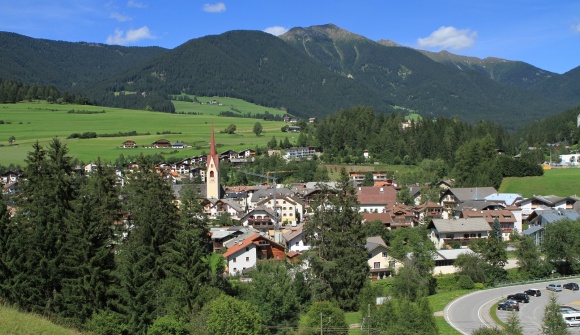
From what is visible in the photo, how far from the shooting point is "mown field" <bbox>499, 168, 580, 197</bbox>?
2170 inches

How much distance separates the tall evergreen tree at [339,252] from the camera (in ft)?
84.9

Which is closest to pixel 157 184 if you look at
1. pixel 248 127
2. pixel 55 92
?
pixel 248 127

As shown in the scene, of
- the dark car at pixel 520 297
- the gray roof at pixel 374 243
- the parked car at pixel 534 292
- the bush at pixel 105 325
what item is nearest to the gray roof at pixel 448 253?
the gray roof at pixel 374 243

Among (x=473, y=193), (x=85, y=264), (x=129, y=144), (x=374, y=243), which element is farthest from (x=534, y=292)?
(x=129, y=144)

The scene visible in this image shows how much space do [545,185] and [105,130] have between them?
71423 millimetres

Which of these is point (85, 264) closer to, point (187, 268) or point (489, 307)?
point (187, 268)

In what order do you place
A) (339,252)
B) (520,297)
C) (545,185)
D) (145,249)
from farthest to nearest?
(545,185) < (520,297) < (339,252) < (145,249)

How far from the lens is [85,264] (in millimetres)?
18125

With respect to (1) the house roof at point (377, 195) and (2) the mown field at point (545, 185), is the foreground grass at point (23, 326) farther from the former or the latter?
(2) the mown field at point (545, 185)

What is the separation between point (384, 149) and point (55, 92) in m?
84.0

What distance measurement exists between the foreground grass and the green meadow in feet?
194

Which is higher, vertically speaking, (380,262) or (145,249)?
(145,249)

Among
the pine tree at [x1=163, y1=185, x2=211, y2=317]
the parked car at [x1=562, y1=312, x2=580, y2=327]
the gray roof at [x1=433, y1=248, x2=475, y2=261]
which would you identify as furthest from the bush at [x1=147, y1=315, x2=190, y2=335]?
the gray roof at [x1=433, y1=248, x2=475, y2=261]

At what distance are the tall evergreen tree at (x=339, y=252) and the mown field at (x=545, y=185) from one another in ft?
113
